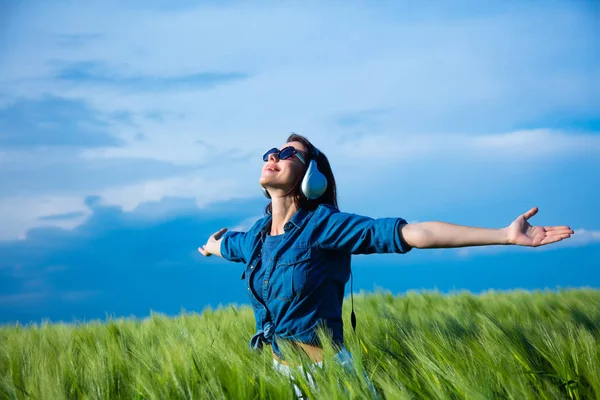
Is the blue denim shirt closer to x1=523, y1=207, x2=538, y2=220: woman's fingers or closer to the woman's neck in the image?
the woman's neck

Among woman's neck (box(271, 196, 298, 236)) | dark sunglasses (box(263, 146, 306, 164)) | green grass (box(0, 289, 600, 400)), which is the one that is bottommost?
green grass (box(0, 289, 600, 400))

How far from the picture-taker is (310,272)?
116 inches

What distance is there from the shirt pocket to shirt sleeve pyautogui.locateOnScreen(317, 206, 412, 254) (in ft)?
0.38

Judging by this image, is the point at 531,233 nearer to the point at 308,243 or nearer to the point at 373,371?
the point at 373,371

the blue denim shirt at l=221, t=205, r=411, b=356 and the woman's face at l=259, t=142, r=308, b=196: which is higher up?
the woman's face at l=259, t=142, r=308, b=196

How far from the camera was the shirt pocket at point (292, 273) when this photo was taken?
2.93 meters

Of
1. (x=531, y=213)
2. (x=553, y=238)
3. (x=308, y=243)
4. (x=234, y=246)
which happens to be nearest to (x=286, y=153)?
(x=308, y=243)

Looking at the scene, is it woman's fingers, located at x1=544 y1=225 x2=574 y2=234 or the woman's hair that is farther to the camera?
the woman's hair

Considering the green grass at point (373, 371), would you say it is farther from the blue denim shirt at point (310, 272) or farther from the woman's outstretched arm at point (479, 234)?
the woman's outstretched arm at point (479, 234)

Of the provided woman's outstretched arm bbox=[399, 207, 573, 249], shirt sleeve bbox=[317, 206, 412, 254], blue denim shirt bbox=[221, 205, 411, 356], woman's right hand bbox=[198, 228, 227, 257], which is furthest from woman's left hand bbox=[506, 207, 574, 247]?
woman's right hand bbox=[198, 228, 227, 257]

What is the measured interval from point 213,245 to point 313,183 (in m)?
1.24

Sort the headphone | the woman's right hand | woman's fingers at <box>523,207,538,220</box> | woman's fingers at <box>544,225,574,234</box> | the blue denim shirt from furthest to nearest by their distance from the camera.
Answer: the woman's right hand, the headphone, the blue denim shirt, woman's fingers at <box>523,207,538,220</box>, woman's fingers at <box>544,225,574,234</box>

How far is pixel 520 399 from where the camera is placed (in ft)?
7.09

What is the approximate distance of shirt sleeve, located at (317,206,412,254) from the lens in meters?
2.69
